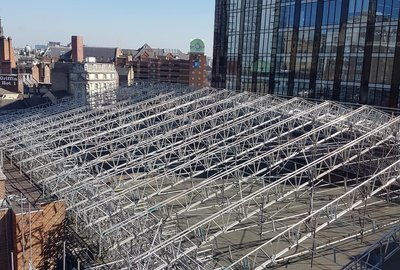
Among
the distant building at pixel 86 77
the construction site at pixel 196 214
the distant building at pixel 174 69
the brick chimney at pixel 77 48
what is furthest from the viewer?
the brick chimney at pixel 77 48

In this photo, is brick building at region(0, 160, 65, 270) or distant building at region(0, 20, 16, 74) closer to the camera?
brick building at region(0, 160, 65, 270)

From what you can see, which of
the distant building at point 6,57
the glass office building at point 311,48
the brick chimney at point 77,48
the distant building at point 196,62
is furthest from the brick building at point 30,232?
the brick chimney at point 77,48

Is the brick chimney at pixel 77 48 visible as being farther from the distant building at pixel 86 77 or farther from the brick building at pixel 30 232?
the brick building at pixel 30 232

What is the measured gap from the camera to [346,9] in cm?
3241

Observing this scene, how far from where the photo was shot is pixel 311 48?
117 ft

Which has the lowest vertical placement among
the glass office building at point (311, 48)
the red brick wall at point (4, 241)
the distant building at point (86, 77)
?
the red brick wall at point (4, 241)

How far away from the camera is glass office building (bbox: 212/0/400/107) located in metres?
29.6

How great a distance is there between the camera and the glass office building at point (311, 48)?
29.6 metres

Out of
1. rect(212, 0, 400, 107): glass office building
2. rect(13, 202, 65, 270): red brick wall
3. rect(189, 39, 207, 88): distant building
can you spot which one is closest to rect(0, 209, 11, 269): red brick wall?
rect(13, 202, 65, 270): red brick wall

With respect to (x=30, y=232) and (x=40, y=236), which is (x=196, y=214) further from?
(x=30, y=232)

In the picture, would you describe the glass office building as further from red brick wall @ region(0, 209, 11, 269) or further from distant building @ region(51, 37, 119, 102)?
red brick wall @ region(0, 209, 11, 269)

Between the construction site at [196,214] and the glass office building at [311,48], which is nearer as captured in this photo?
the construction site at [196,214]

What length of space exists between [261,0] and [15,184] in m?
31.9

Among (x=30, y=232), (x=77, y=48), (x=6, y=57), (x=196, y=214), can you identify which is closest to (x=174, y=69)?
(x=77, y=48)
